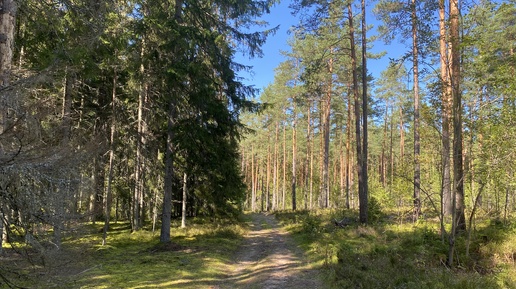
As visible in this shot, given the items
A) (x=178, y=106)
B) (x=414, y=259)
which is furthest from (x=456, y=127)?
(x=178, y=106)

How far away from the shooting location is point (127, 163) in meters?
16.7

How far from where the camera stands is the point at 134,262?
9.82m

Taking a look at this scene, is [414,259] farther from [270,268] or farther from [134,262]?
[134,262]

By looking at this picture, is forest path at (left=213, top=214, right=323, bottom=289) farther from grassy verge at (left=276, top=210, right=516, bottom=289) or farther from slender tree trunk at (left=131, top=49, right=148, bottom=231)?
slender tree trunk at (left=131, top=49, right=148, bottom=231)

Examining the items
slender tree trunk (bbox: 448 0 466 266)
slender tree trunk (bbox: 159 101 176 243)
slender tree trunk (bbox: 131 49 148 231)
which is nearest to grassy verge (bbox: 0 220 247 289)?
slender tree trunk (bbox: 159 101 176 243)

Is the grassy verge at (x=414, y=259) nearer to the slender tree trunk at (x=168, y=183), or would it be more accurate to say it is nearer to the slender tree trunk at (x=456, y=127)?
the slender tree trunk at (x=456, y=127)

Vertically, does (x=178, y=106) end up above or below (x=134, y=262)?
above

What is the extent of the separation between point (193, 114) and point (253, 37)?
164 inches

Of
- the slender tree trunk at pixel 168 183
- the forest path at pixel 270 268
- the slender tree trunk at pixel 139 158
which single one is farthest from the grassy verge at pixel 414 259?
the slender tree trunk at pixel 139 158

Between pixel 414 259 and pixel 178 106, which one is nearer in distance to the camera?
pixel 414 259

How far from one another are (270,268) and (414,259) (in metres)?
3.92

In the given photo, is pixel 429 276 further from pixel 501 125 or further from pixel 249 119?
pixel 249 119

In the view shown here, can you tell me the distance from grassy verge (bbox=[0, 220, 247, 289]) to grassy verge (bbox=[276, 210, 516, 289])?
3.23m

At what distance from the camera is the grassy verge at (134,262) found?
653 centimetres
